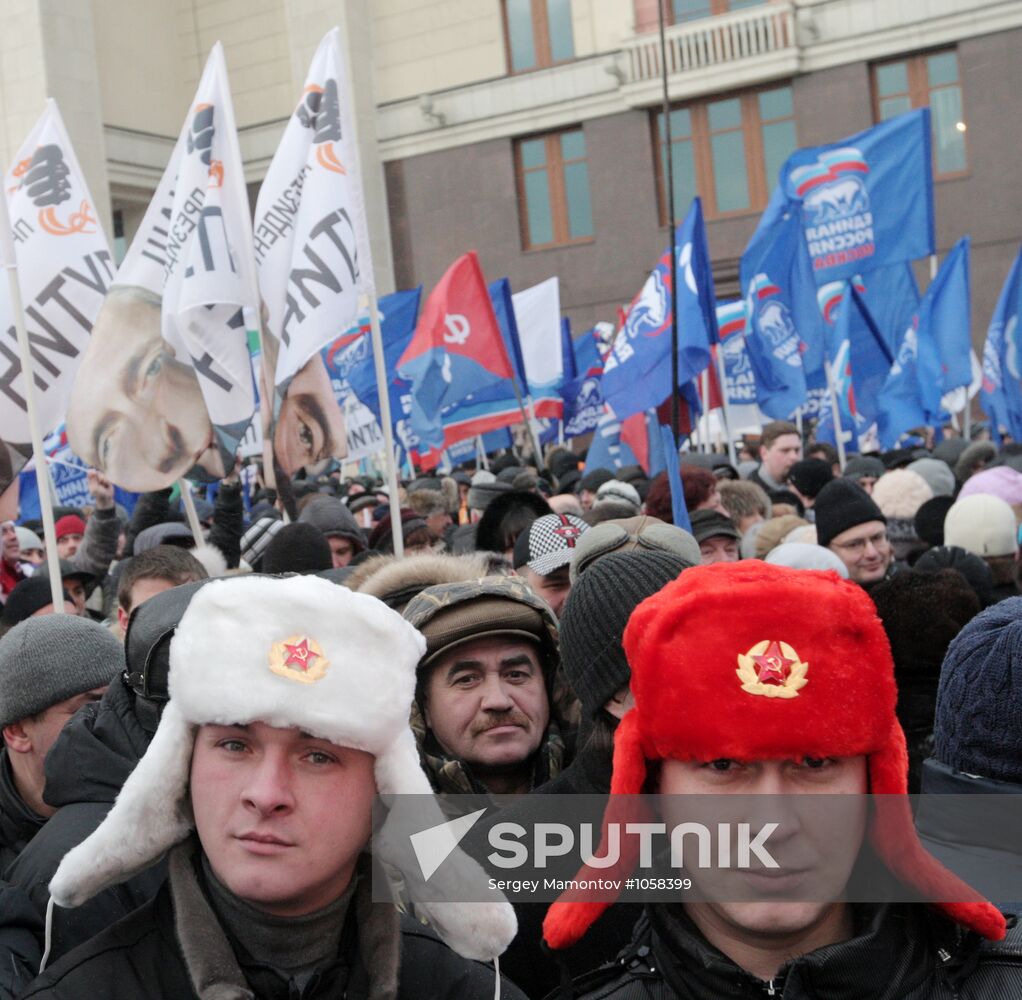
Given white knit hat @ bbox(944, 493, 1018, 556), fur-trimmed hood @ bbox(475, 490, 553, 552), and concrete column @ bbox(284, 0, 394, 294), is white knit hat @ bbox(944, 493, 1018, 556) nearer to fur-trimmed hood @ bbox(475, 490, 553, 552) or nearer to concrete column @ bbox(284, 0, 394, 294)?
fur-trimmed hood @ bbox(475, 490, 553, 552)

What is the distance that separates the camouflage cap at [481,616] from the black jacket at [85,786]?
0.73 m

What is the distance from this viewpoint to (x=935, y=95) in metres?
27.4

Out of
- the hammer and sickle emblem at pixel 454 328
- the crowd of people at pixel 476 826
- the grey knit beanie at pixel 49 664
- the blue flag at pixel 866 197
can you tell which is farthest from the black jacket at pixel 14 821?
the blue flag at pixel 866 197

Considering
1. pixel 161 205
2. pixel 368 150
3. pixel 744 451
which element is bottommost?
pixel 744 451

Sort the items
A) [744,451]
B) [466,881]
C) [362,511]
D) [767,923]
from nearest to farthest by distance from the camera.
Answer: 1. [767,923]
2. [466,881]
3. [362,511]
4. [744,451]

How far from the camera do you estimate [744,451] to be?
1619cm

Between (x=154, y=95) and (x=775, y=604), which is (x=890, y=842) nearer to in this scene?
(x=775, y=604)

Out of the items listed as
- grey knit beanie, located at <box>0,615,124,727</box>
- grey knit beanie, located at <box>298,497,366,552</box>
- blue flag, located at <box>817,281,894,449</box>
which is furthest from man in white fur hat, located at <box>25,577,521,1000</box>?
blue flag, located at <box>817,281,894,449</box>

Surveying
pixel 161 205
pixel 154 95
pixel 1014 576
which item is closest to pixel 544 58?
pixel 154 95

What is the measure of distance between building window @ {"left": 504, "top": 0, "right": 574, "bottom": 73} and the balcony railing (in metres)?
2.13

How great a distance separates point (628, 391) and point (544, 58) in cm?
2313

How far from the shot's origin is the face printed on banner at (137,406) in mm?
A: 6500

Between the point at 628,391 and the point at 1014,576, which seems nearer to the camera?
the point at 1014,576

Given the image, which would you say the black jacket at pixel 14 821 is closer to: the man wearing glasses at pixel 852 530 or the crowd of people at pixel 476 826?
the crowd of people at pixel 476 826
